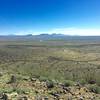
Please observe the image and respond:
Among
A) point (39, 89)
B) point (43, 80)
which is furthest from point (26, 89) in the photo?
point (43, 80)

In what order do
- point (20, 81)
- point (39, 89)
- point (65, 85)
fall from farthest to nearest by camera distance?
1. point (20, 81)
2. point (65, 85)
3. point (39, 89)

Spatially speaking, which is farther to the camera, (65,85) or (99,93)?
(65,85)

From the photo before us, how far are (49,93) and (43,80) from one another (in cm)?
383

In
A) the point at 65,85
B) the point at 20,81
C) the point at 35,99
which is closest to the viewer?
the point at 35,99

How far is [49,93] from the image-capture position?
14195 mm

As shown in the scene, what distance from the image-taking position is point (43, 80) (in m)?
18.0

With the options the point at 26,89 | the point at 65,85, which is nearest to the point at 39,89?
the point at 26,89

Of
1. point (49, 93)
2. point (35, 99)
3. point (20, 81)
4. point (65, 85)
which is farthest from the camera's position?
point (20, 81)

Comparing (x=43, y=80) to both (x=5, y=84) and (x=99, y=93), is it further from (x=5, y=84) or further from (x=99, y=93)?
(x=99, y=93)

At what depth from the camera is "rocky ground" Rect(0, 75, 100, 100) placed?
42.9ft

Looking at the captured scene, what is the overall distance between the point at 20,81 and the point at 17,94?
404 centimetres

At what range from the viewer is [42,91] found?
14680mm

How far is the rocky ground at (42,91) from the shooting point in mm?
13064

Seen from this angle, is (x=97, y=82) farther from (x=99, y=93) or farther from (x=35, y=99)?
(x=35, y=99)
